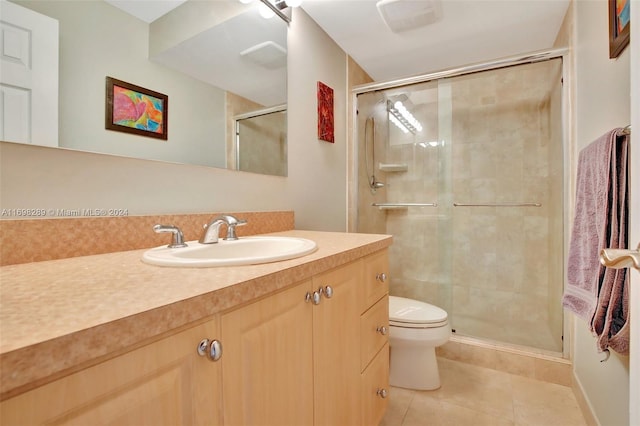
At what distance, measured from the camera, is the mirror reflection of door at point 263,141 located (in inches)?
54.4

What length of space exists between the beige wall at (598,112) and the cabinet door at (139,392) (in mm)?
1268

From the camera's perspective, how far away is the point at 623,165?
3.04 ft

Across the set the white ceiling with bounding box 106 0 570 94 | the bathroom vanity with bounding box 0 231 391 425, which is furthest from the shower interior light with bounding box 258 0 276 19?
the bathroom vanity with bounding box 0 231 391 425

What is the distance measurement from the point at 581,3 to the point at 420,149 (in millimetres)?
1299

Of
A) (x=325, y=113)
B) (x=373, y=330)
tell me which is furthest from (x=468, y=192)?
(x=373, y=330)

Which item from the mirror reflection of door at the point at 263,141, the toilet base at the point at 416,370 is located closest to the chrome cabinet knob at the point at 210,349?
the mirror reflection of door at the point at 263,141

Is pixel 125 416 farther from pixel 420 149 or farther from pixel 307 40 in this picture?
pixel 420 149

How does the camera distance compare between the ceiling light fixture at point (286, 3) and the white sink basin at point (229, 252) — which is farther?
the ceiling light fixture at point (286, 3)

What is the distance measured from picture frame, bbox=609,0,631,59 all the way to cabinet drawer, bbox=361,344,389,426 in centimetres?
135

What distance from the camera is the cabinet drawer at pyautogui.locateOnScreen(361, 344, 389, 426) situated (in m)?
1.10

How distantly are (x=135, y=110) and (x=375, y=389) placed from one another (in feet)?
4.35

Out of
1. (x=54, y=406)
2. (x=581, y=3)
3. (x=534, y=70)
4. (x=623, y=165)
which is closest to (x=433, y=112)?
(x=534, y=70)

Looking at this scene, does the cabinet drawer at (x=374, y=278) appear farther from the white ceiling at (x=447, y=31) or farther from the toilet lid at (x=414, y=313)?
the white ceiling at (x=447, y=31)

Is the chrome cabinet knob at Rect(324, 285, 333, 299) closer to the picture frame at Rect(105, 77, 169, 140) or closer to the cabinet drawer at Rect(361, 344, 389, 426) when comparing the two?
the cabinet drawer at Rect(361, 344, 389, 426)
